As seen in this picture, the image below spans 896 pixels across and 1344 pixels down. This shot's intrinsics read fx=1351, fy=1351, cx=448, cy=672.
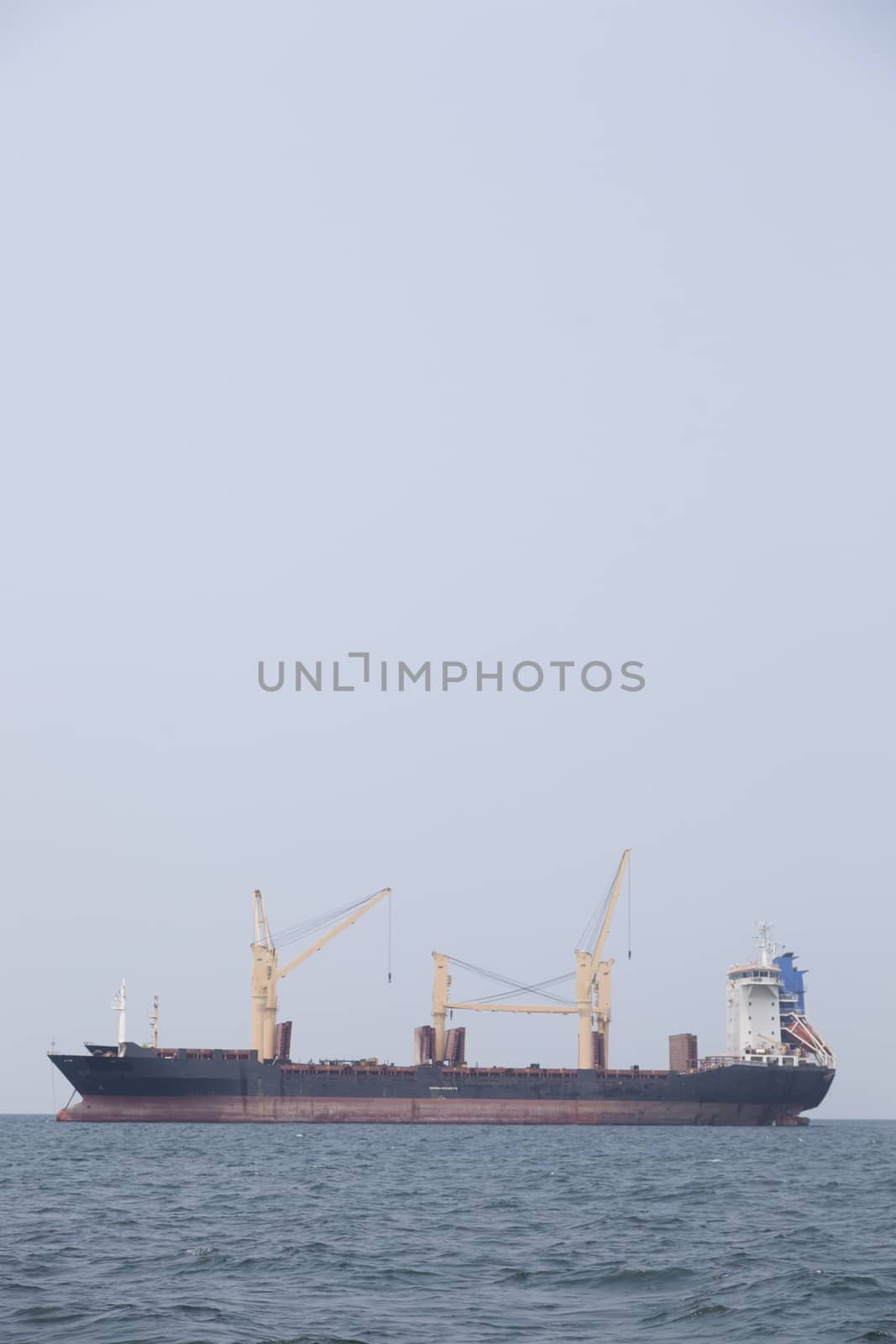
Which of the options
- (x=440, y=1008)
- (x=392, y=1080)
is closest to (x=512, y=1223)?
(x=392, y=1080)

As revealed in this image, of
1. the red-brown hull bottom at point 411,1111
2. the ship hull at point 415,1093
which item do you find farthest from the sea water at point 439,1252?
the red-brown hull bottom at point 411,1111

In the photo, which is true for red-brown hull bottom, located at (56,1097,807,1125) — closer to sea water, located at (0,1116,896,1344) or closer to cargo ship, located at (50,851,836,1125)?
cargo ship, located at (50,851,836,1125)

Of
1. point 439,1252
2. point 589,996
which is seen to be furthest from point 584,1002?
point 439,1252

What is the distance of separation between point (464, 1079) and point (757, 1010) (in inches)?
962

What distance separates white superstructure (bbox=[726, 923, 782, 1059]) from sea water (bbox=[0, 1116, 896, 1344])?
4731 cm

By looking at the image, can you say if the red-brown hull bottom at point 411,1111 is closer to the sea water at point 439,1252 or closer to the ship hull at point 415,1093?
the ship hull at point 415,1093

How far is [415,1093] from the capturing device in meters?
97.2

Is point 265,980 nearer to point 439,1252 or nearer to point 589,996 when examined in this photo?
point 589,996

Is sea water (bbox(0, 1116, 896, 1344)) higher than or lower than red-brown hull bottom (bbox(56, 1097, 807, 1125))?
higher

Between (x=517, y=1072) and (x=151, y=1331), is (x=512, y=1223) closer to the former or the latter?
(x=151, y=1331)

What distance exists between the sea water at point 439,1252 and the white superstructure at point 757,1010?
47.3m

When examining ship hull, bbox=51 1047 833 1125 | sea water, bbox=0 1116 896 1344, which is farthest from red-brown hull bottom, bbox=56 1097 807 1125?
sea water, bbox=0 1116 896 1344

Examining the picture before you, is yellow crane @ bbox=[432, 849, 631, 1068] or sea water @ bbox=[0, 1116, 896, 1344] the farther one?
yellow crane @ bbox=[432, 849, 631, 1068]

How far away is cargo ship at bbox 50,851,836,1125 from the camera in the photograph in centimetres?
9338
